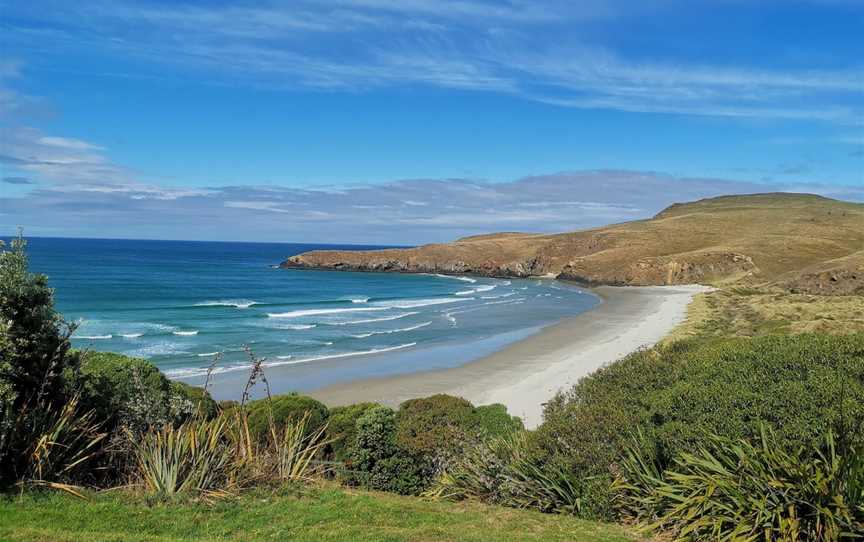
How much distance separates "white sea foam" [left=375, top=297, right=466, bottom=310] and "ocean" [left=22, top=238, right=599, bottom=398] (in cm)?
11

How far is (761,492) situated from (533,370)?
2119 centimetres

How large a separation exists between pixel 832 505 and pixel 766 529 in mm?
629

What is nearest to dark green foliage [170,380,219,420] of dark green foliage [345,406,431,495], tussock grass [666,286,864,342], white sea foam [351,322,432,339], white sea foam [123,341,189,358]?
dark green foliage [345,406,431,495]

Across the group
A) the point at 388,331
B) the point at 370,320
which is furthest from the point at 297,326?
the point at 388,331

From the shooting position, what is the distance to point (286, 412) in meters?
13.4

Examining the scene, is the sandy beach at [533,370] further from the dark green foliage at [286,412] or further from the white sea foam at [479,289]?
the white sea foam at [479,289]

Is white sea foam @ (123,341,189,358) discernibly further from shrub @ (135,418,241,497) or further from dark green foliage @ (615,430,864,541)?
dark green foliage @ (615,430,864,541)

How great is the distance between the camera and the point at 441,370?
92.3 feet

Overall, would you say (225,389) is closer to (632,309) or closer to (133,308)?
(133,308)

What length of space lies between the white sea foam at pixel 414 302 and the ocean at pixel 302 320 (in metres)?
0.11

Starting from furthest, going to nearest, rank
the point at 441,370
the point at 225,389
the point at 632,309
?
the point at 632,309, the point at 441,370, the point at 225,389

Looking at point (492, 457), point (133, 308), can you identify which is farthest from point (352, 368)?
point (133, 308)

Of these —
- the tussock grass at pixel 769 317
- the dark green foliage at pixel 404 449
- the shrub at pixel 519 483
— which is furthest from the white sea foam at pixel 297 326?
the shrub at pixel 519 483

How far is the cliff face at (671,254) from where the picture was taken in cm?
8175
